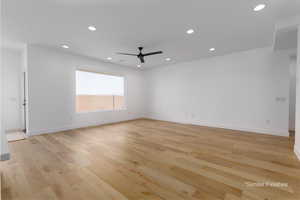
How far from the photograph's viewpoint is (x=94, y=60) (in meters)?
5.35

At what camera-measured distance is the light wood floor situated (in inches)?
65.2

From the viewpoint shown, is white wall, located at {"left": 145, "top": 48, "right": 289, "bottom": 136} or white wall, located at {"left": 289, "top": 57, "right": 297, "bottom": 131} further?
white wall, located at {"left": 289, "top": 57, "right": 297, "bottom": 131}

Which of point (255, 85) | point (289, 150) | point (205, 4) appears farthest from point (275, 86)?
point (205, 4)

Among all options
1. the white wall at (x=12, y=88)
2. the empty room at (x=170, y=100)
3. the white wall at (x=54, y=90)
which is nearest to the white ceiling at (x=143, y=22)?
the empty room at (x=170, y=100)

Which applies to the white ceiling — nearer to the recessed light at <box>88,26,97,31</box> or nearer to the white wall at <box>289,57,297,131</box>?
the recessed light at <box>88,26,97,31</box>

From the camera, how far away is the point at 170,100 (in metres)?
6.52

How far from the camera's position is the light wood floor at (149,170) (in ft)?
5.43

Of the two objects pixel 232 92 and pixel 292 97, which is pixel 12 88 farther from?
pixel 292 97

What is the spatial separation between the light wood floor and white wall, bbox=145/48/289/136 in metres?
1.10

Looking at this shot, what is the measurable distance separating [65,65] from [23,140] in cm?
255

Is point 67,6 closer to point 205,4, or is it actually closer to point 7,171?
point 205,4

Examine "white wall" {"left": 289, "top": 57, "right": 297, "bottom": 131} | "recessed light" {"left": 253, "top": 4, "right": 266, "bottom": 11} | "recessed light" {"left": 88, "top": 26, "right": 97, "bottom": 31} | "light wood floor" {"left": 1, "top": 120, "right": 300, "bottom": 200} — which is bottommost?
"light wood floor" {"left": 1, "top": 120, "right": 300, "bottom": 200}

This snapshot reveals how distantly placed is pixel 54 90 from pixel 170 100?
15.3 ft

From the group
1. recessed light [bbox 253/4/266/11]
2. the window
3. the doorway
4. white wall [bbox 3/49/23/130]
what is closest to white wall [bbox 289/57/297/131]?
recessed light [bbox 253/4/266/11]
